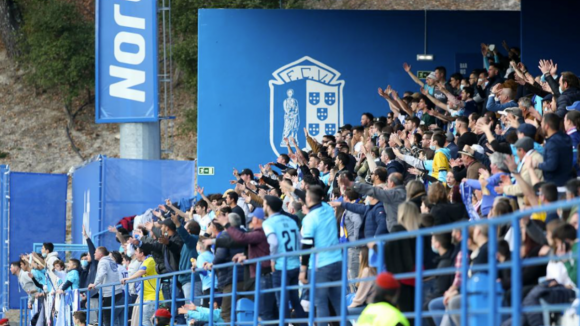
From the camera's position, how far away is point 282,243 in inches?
413

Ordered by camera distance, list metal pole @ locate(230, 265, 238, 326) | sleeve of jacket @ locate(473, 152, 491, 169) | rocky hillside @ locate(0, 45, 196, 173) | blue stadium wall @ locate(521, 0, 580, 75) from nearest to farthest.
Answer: metal pole @ locate(230, 265, 238, 326) < sleeve of jacket @ locate(473, 152, 491, 169) < blue stadium wall @ locate(521, 0, 580, 75) < rocky hillside @ locate(0, 45, 196, 173)

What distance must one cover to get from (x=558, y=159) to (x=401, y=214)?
190 centimetres

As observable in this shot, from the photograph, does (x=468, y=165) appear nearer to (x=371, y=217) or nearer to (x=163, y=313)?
(x=371, y=217)

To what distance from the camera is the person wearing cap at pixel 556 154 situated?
9.87m

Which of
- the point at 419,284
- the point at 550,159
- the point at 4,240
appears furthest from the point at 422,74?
the point at 419,284

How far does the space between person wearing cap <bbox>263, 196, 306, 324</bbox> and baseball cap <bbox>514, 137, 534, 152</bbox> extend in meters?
2.35

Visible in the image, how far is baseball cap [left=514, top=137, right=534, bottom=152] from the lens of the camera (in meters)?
10.1

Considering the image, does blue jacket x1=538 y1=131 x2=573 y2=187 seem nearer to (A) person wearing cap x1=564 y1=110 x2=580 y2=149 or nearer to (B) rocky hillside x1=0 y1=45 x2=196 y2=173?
(A) person wearing cap x1=564 y1=110 x2=580 y2=149

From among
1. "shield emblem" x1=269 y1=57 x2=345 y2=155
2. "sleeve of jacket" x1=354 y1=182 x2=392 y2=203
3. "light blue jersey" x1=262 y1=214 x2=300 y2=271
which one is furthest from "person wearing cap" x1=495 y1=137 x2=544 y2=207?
"shield emblem" x1=269 y1=57 x2=345 y2=155

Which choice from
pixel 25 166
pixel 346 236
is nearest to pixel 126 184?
pixel 346 236

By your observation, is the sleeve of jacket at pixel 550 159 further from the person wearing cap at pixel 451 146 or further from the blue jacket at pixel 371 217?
the person wearing cap at pixel 451 146

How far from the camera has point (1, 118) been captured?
41375 millimetres

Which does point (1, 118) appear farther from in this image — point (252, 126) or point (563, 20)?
point (563, 20)

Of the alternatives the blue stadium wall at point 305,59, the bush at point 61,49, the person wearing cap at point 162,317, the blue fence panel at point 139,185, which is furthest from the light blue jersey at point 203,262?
the bush at point 61,49
